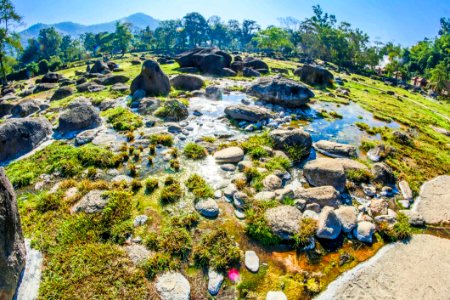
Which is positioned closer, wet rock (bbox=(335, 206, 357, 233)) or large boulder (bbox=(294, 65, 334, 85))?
wet rock (bbox=(335, 206, 357, 233))

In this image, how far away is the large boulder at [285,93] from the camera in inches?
1022

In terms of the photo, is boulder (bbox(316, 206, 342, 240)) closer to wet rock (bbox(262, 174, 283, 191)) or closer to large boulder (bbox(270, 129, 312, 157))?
wet rock (bbox(262, 174, 283, 191))

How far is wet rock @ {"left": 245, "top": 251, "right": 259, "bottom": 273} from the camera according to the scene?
852cm

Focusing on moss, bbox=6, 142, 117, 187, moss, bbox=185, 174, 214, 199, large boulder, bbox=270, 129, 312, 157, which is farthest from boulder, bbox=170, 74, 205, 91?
moss, bbox=185, 174, 214, 199

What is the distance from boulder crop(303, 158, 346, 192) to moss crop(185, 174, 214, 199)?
5603mm

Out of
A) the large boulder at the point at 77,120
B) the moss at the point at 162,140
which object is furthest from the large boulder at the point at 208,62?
the moss at the point at 162,140

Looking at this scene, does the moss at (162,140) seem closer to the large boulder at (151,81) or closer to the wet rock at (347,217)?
the wet rock at (347,217)

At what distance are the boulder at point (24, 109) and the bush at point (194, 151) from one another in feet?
61.0

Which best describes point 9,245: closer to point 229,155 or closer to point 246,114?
point 229,155

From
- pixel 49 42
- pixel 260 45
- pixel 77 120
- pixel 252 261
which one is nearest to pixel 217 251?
pixel 252 261

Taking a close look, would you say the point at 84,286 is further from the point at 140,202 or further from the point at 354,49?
the point at 354,49

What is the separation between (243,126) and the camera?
20.5 m

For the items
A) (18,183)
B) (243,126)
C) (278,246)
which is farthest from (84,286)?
(243,126)

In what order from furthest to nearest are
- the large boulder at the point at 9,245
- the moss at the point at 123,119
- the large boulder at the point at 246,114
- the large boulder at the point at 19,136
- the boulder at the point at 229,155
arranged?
the large boulder at the point at 246,114 < the moss at the point at 123,119 < the boulder at the point at 229,155 < the large boulder at the point at 19,136 < the large boulder at the point at 9,245
